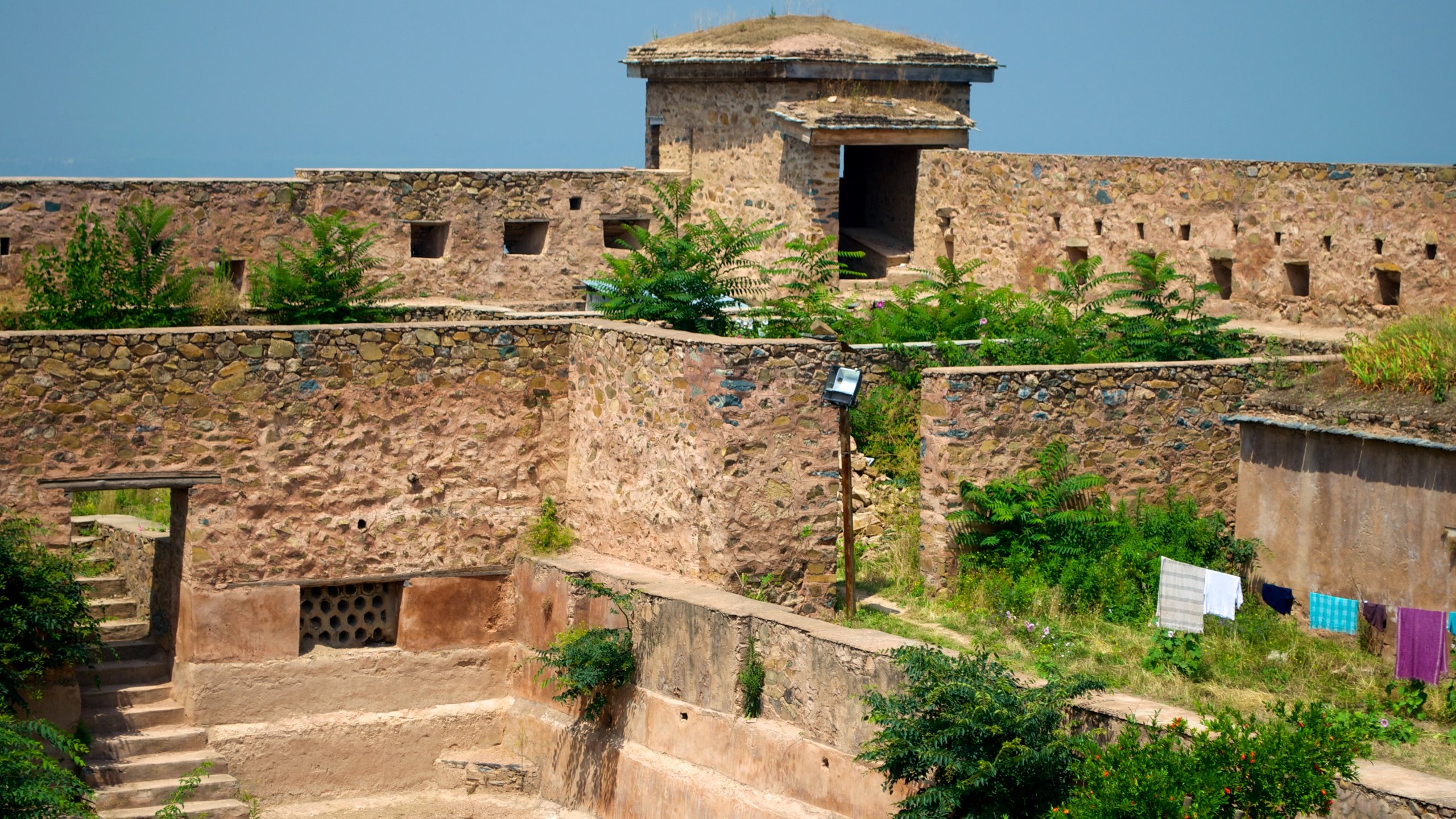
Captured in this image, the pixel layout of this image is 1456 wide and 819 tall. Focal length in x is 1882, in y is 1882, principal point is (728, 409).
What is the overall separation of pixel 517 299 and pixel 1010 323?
23.6ft

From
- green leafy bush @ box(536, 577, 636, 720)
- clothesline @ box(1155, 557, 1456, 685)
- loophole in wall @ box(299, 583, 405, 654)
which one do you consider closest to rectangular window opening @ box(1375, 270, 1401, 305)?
clothesline @ box(1155, 557, 1456, 685)

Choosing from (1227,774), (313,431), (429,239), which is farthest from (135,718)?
(429,239)

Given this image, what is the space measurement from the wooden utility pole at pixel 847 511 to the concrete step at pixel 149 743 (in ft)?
16.1

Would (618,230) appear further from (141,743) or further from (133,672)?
(141,743)

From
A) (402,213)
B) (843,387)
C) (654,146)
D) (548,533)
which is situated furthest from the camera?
(654,146)

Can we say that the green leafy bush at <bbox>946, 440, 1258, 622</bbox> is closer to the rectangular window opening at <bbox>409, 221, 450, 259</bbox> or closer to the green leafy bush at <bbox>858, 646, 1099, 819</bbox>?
the green leafy bush at <bbox>858, 646, 1099, 819</bbox>

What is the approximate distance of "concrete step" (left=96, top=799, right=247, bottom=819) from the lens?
515 inches

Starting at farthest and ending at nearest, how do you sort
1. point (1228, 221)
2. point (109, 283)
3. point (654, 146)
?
point (654, 146) → point (1228, 221) → point (109, 283)

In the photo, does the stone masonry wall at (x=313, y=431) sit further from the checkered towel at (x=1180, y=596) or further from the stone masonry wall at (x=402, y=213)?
the stone masonry wall at (x=402, y=213)

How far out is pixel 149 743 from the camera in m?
13.7

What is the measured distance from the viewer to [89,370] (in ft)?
44.8

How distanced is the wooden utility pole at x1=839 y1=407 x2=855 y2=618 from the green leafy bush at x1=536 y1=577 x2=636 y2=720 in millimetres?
1588

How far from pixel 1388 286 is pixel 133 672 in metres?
11.5

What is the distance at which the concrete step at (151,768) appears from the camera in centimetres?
1331
